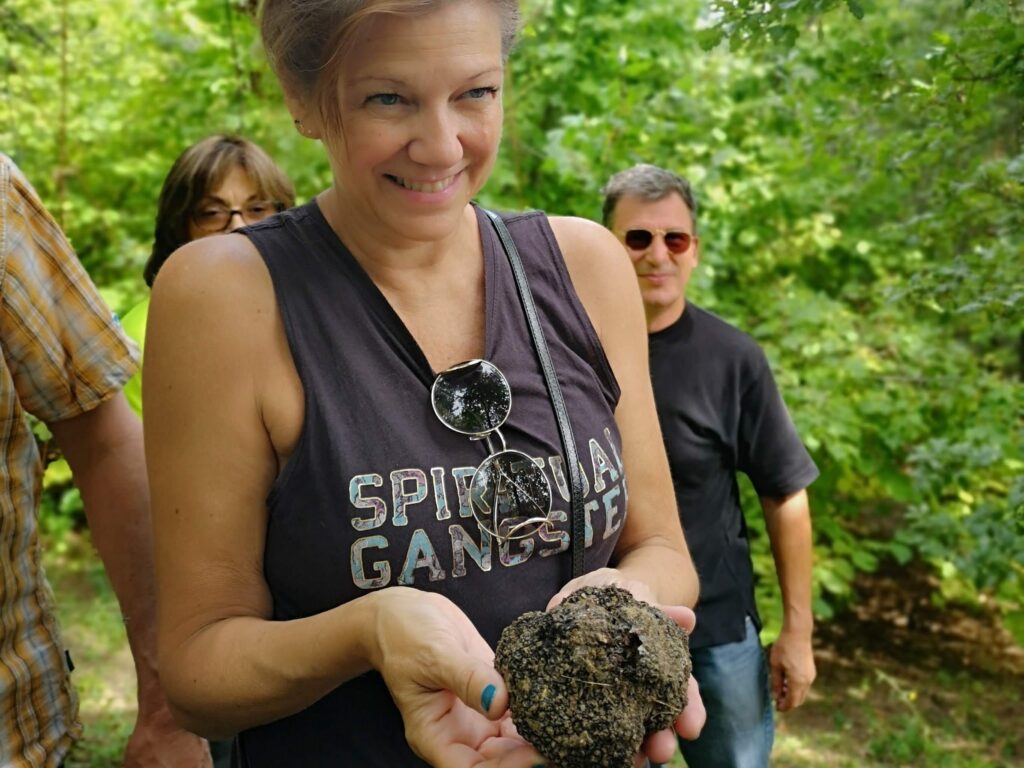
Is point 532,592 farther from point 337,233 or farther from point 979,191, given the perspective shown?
point 979,191

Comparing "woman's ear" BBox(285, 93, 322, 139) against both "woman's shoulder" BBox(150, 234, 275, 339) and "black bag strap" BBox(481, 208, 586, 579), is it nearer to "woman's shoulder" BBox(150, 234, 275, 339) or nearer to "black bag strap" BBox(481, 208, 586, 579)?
"woman's shoulder" BBox(150, 234, 275, 339)

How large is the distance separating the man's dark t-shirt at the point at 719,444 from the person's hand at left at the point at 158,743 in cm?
179

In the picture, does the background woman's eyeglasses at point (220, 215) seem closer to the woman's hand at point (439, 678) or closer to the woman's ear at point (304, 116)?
the woman's ear at point (304, 116)

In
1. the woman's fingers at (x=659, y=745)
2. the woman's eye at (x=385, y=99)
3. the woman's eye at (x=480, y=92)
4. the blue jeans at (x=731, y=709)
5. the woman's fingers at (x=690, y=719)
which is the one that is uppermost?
the woman's eye at (x=480, y=92)

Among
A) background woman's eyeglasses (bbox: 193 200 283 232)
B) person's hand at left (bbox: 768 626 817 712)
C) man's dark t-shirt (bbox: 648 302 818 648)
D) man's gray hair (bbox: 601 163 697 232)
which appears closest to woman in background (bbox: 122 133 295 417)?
background woman's eyeglasses (bbox: 193 200 283 232)

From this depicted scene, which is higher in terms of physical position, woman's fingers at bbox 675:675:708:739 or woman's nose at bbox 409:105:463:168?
woman's nose at bbox 409:105:463:168

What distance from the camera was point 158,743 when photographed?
1896 mm

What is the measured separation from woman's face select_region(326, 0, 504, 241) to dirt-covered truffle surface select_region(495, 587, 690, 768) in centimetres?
67

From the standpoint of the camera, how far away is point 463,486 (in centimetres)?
159

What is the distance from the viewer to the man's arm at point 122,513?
6.39ft

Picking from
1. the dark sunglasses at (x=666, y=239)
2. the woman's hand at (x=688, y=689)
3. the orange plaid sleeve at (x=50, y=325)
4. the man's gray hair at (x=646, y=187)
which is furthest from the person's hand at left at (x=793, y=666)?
the orange plaid sleeve at (x=50, y=325)

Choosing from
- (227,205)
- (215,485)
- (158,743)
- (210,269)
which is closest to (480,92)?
(210,269)

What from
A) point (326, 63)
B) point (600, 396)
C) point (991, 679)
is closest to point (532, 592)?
point (600, 396)

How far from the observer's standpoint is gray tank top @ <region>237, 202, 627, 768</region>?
154cm
